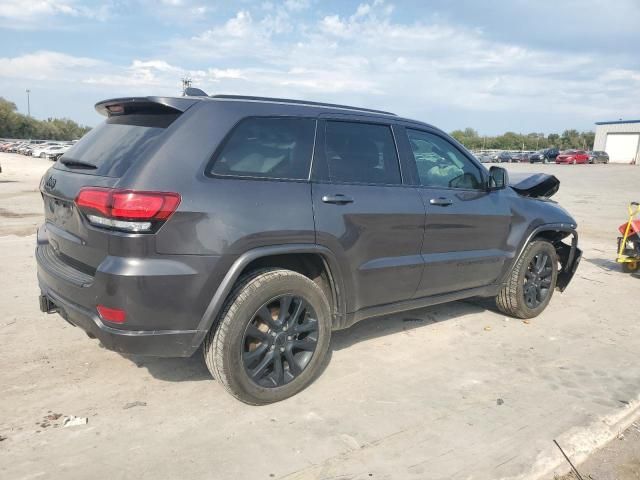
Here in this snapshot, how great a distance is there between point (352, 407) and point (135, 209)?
1784 mm

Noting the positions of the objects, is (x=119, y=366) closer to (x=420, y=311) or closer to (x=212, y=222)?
(x=212, y=222)

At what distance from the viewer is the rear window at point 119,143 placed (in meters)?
2.95

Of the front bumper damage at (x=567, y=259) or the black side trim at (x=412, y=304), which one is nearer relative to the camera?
the black side trim at (x=412, y=304)

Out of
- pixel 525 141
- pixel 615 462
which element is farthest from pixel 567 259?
pixel 525 141

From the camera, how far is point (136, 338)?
2820mm

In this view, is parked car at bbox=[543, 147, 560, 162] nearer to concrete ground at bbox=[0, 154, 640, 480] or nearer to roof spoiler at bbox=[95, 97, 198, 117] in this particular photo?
concrete ground at bbox=[0, 154, 640, 480]

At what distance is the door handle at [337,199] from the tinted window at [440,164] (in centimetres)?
87

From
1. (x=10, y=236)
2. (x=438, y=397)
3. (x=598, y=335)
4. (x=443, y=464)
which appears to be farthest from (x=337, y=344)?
(x=10, y=236)

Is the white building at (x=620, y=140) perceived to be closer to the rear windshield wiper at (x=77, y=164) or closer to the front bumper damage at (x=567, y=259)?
the front bumper damage at (x=567, y=259)

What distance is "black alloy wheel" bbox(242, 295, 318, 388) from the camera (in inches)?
125

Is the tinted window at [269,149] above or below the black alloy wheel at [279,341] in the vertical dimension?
above

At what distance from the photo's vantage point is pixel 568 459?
9.39ft

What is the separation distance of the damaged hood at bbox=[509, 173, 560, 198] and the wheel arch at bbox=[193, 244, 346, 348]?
96.7 inches

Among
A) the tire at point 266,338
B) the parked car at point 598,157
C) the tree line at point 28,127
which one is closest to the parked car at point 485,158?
the parked car at point 598,157
